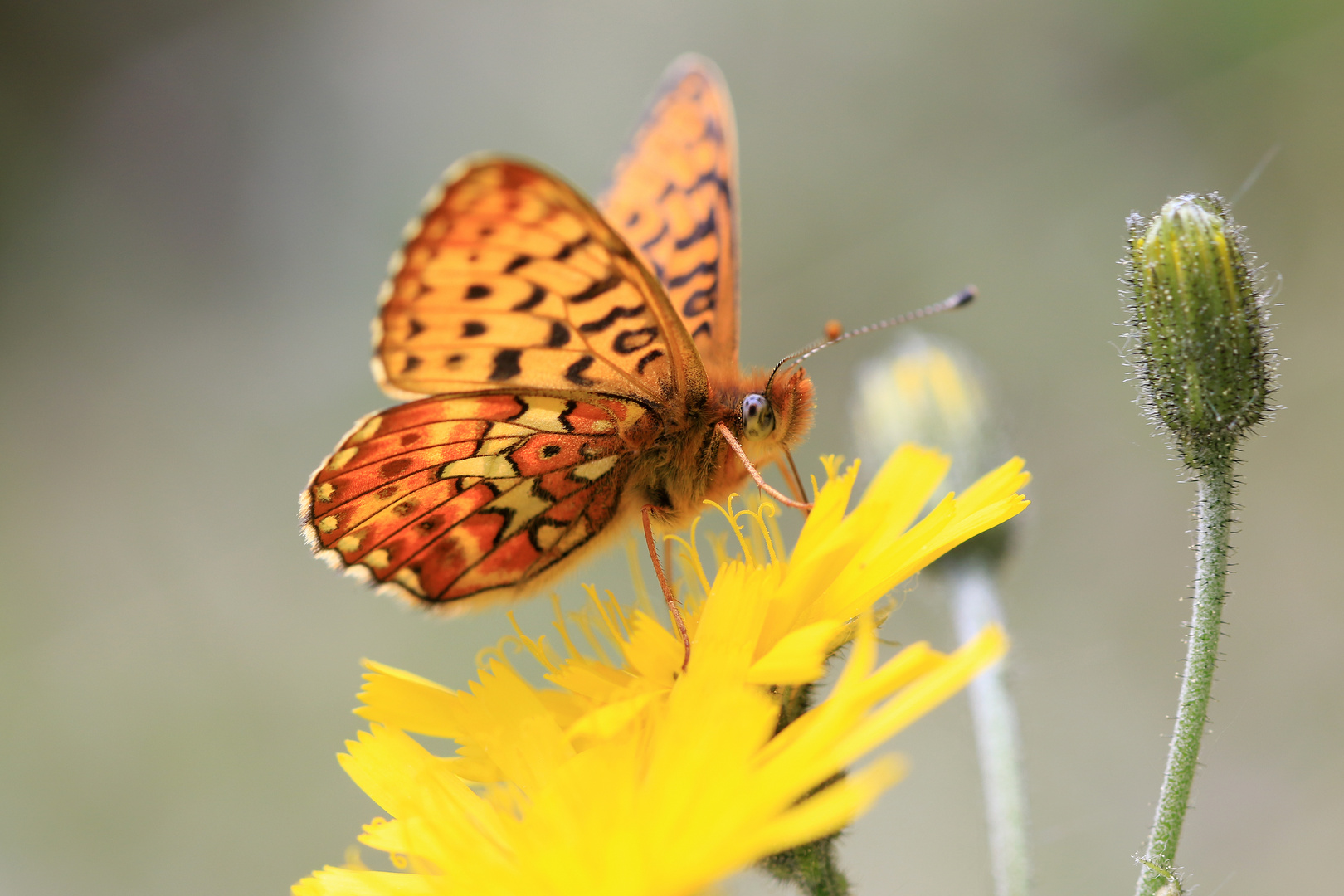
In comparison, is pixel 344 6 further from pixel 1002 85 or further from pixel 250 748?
pixel 250 748

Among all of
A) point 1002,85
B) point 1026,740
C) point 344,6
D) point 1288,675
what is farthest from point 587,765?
point 344,6

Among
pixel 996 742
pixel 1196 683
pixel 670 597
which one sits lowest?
pixel 996 742

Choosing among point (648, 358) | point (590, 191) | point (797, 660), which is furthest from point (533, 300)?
point (590, 191)

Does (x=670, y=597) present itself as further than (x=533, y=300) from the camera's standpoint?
No

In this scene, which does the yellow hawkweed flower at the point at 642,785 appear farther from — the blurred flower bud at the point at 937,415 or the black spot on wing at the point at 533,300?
the blurred flower bud at the point at 937,415

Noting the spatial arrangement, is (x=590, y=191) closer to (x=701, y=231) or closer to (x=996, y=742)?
(x=701, y=231)

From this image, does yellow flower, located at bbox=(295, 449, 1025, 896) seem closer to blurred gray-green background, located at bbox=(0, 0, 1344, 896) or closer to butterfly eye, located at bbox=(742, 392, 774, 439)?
butterfly eye, located at bbox=(742, 392, 774, 439)

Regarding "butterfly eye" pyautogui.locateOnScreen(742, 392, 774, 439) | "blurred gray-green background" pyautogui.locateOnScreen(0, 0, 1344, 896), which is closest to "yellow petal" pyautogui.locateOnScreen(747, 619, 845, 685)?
"butterfly eye" pyautogui.locateOnScreen(742, 392, 774, 439)
